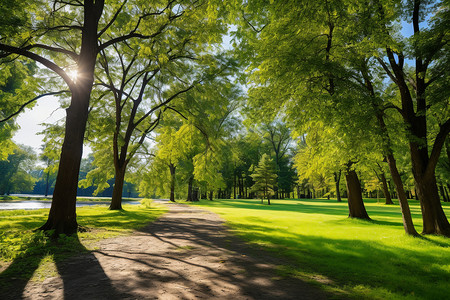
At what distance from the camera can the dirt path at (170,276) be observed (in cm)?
361

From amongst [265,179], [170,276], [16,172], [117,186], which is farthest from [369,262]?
[16,172]

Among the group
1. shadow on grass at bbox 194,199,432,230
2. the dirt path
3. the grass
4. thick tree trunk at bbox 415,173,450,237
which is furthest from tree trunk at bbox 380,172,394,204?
the grass

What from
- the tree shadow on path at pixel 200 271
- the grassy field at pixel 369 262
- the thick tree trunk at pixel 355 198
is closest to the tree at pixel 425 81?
the grassy field at pixel 369 262

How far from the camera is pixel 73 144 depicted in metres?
8.48

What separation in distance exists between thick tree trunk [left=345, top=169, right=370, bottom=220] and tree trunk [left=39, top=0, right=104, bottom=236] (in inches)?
572

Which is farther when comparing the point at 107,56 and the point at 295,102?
the point at 107,56

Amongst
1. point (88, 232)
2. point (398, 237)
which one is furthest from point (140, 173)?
point (398, 237)

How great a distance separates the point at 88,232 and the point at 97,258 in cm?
376

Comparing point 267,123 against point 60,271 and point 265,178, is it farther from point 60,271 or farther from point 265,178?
point 265,178

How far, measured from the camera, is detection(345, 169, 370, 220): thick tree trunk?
574 inches

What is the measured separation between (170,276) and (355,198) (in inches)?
549

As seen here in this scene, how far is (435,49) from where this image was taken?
816cm

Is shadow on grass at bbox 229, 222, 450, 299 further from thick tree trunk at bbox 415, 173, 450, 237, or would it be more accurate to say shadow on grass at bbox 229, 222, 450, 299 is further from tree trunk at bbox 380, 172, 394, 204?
tree trunk at bbox 380, 172, 394, 204

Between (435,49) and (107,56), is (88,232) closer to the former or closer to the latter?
(435,49)
